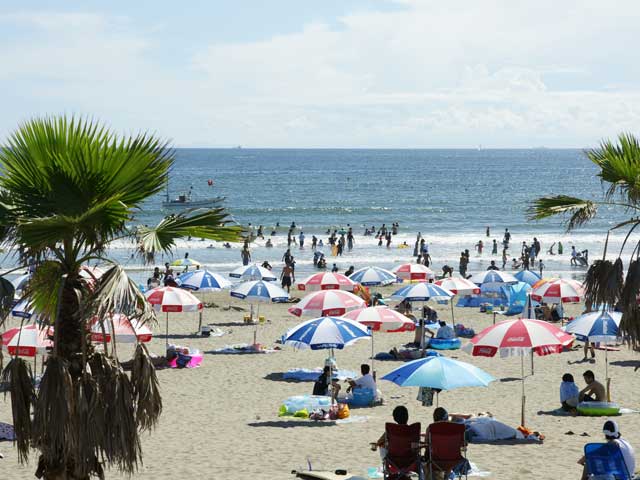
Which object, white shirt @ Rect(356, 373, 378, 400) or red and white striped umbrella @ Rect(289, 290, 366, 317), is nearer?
white shirt @ Rect(356, 373, 378, 400)

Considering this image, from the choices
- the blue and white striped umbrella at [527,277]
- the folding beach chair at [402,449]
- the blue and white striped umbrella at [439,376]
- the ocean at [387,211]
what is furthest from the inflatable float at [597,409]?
the blue and white striped umbrella at [527,277]

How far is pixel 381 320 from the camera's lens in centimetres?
1752

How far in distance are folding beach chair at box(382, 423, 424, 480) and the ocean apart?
2.85 metres

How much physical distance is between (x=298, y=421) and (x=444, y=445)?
17.6ft

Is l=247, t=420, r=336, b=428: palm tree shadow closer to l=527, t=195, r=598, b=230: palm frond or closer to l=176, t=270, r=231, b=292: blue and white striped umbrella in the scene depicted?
l=527, t=195, r=598, b=230: palm frond

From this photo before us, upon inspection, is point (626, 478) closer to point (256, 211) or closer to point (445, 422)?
point (445, 422)

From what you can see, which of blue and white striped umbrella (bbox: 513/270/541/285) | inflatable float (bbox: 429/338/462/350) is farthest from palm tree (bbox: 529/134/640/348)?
blue and white striped umbrella (bbox: 513/270/541/285)

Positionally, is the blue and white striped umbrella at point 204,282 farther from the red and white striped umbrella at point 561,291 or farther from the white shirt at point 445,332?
the red and white striped umbrella at point 561,291

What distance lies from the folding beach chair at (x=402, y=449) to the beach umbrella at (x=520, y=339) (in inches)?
133

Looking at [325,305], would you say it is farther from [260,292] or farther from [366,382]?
[260,292]

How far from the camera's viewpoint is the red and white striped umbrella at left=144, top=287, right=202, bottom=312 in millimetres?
20375

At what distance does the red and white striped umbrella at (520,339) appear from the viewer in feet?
44.8

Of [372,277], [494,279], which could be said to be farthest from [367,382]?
[494,279]

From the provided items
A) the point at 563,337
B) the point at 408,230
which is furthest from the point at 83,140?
the point at 408,230
